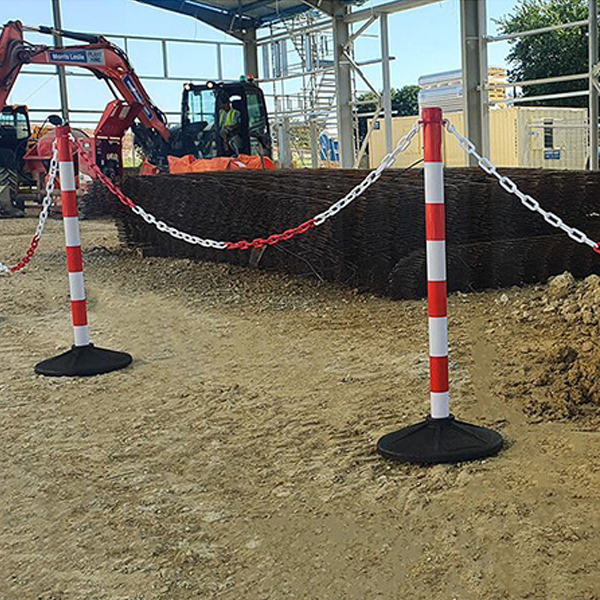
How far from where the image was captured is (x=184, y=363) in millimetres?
5602

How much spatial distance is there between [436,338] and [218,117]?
12.8 m

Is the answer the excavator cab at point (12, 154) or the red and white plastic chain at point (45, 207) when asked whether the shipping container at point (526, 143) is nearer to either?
the excavator cab at point (12, 154)

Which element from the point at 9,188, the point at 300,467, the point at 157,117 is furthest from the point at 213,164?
the point at 300,467

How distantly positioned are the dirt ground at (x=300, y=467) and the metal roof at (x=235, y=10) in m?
17.5

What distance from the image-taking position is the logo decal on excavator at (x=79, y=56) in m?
14.6

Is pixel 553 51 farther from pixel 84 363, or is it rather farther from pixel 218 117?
pixel 84 363

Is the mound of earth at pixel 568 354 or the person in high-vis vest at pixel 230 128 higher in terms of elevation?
the person in high-vis vest at pixel 230 128

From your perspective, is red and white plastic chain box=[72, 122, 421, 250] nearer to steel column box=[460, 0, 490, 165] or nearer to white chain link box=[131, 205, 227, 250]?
white chain link box=[131, 205, 227, 250]

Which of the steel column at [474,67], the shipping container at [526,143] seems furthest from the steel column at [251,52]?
the steel column at [474,67]

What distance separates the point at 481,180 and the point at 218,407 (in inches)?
138

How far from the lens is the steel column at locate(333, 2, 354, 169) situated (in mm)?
19844

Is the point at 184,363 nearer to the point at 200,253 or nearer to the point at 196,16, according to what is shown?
the point at 200,253

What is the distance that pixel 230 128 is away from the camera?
15672mm

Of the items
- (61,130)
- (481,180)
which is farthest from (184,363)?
(481,180)
